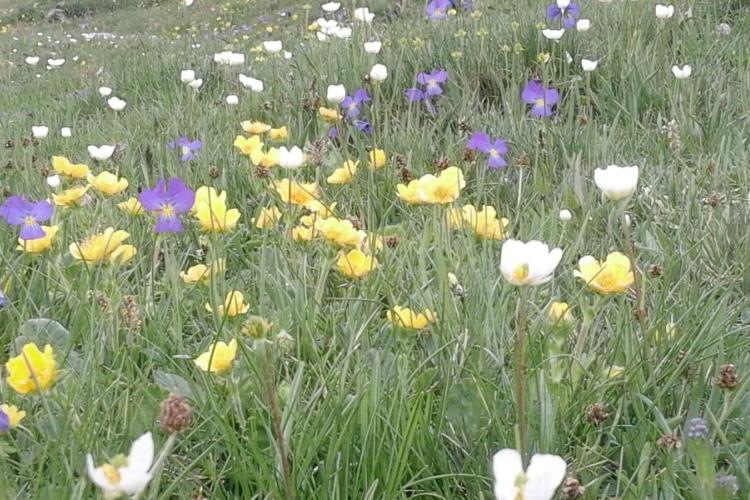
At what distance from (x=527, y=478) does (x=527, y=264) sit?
32 centimetres

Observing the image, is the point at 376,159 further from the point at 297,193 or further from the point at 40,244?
the point at 40,244

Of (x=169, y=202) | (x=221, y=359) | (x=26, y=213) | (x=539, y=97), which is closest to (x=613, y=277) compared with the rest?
(x=221, y=359)

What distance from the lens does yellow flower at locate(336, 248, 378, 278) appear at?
1466mm

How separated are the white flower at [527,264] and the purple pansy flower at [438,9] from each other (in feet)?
12.3

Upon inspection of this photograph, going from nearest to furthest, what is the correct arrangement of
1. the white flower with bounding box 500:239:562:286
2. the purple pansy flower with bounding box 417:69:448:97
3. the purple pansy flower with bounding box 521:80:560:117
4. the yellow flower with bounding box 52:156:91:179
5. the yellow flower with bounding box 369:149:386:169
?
the white flower with bounding box 500:239:562:286 → the yellow flower with bounding box 52:156:91:179 → the yellow flower with bounding box 369:149:386:169 → the purple pansy flower with bounding box 521:80:560:117 → the purple pansy flower with bounding box 417:69:448:97

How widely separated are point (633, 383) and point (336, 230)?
564 millimetres

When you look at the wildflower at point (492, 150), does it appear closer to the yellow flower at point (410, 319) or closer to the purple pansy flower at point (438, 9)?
the yellow flower at point (410, 319)

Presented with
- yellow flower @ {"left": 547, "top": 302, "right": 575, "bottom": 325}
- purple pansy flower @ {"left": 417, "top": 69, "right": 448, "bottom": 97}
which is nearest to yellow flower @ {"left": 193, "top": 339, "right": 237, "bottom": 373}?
yellow flower @ {"left": 547, "top": 302, "right": 575, "bottom": 325}

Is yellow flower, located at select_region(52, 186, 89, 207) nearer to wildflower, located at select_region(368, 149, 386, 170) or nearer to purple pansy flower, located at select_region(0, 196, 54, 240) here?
purple pansy flower, located at select_region(0, 196, 54, 240)

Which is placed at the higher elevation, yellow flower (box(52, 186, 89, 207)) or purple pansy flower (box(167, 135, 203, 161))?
yellow flower (box(52, 186, 89, 207))

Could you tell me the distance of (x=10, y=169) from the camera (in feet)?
9.66

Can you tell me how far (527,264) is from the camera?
0.94 m

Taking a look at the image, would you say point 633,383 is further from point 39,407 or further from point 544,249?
point 39,407

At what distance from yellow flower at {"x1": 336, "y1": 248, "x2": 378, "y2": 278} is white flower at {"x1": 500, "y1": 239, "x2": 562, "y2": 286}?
1.78 ft
